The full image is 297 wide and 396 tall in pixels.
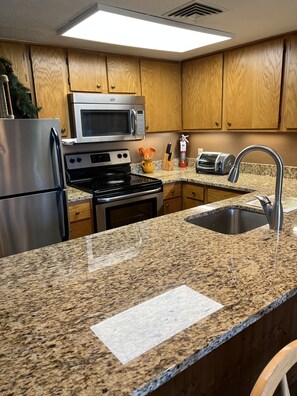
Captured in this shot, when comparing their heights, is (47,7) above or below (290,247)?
above

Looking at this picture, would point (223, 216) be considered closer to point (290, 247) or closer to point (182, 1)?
point (290, 247)

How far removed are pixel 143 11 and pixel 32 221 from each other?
1668 mm

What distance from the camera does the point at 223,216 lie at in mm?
1958

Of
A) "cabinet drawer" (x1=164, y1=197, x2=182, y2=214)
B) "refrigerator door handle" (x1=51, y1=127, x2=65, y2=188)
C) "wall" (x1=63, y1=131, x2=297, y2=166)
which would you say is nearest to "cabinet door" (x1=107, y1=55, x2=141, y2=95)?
"wall" (x1=63, y1=131, x2=297, y2=166)

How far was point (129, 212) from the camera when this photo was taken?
2.84 meters

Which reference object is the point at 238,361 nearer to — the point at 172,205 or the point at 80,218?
the point at 80,218

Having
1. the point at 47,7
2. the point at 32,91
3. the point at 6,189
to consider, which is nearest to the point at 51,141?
the point at 6,189

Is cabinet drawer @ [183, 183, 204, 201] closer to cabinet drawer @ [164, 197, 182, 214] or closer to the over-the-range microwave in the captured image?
cabinet drawer @ [164, 197, 182, 214]

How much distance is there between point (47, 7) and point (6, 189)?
121 centimetres

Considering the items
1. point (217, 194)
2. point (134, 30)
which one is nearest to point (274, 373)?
point (134, 30)

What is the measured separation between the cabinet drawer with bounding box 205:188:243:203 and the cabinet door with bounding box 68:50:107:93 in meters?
1.47

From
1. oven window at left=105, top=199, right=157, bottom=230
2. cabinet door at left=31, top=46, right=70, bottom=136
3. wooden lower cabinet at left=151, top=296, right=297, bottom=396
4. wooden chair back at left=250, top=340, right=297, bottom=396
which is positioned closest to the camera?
wooden chair back at left=250, top=340, right=297, bottom=396

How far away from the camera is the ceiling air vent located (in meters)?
1.85

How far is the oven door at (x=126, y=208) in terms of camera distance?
2623 millimetres
